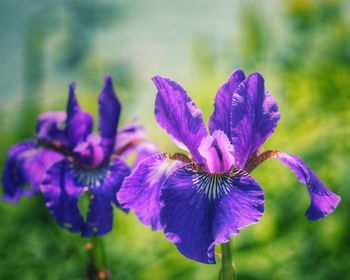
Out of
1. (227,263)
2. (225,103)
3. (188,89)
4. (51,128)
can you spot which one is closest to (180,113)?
(225,103)

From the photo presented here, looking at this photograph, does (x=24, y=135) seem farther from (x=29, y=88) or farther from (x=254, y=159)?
(x=254, y=159)

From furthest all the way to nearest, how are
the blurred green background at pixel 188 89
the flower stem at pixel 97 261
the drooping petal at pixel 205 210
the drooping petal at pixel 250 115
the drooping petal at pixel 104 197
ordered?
the blurred green background at pixel 188 89, the flower stem at pixel 97 261, the drooping petal at pixel 104 197, the drooping petal at pixel 250 115, the drooping petal at pixel 205 210

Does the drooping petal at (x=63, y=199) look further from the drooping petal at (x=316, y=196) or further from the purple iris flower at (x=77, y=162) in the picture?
the drooping petal at (x=316, y=196)

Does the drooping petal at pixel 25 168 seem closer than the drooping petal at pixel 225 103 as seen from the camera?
No

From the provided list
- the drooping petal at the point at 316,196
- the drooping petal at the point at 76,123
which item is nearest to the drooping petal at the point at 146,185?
the drooping petal at the point at 316,196

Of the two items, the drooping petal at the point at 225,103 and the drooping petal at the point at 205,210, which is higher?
the drooping petal at the point at 225,103

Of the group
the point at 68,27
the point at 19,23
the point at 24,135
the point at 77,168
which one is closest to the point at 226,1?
the point at 68,27
